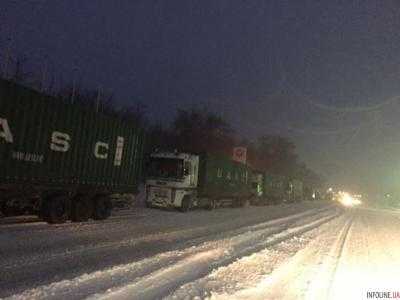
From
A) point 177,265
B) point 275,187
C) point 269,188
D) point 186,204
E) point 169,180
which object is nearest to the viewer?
point 177,265

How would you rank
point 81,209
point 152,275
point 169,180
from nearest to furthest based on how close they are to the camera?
1. point 152,275
2. point 81,209
3. point 169,180

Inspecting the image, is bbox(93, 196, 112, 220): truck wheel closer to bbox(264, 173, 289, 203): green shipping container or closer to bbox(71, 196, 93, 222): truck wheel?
bbox(71, 196, 93, 222): truck wheel

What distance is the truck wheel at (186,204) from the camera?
23.8 metres

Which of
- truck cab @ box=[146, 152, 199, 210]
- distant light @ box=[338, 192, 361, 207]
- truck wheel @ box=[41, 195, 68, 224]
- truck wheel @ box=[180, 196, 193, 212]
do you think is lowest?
truck wheel @ box=[41, 195, 68, 224]

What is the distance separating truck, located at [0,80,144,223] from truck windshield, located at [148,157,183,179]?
5516 millimetres

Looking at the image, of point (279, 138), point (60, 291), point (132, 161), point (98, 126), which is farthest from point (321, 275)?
point (279, 138)

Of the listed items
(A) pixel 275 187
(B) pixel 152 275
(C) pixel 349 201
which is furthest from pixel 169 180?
(C) pixel 349 201

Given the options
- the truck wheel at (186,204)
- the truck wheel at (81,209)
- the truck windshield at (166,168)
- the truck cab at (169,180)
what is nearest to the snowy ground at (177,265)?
the truck wheel at (81,209)

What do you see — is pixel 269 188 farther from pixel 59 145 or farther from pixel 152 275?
pixel 152 275

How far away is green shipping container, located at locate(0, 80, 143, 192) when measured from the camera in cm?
1207

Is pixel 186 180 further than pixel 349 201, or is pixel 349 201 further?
pixel 349 201

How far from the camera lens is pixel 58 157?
1387cm

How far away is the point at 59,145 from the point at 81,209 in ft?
8.82

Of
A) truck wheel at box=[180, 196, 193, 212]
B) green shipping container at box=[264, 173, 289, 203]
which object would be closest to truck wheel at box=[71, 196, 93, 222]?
truck wheel at box=[180, 196, 193, 212]
